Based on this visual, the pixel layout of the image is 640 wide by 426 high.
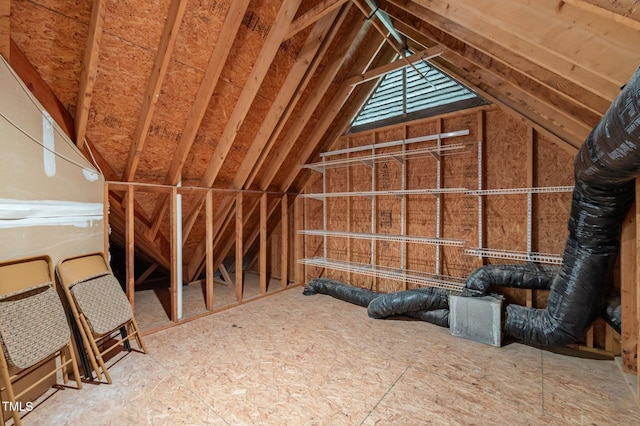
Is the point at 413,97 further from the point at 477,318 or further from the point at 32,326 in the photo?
the point at 32,326

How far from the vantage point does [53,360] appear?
2.03 metres

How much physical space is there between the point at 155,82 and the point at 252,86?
860 mm

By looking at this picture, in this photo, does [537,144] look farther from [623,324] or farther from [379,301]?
[379,301]

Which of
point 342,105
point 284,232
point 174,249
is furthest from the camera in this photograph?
point 284,232

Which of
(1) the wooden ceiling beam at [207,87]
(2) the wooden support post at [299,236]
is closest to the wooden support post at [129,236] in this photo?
(1) the wooden ceiling beam at [207,87]

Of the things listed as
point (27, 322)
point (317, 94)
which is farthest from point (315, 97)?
point (27, 322)

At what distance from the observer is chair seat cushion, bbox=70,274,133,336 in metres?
2.10

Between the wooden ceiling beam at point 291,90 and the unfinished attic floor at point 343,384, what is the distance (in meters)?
2.14

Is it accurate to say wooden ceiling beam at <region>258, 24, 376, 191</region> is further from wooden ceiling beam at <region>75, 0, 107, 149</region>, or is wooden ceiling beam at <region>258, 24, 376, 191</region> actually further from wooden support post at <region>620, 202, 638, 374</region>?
wooden support post at <region>620, 202, 638, 374</region>

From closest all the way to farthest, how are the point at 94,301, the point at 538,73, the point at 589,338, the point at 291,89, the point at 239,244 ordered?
the point at 538,73 → the point at 94,301 → the point at 589,338 → the point at 291,89 → the point at 239,244

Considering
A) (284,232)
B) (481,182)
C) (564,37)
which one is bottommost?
(284,232)

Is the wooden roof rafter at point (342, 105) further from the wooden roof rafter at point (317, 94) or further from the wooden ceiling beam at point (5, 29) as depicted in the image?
the wooden ceiling beam at point (5, 29)

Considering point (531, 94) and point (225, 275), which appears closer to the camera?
point (531, 94)

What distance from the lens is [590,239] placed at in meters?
2.03
